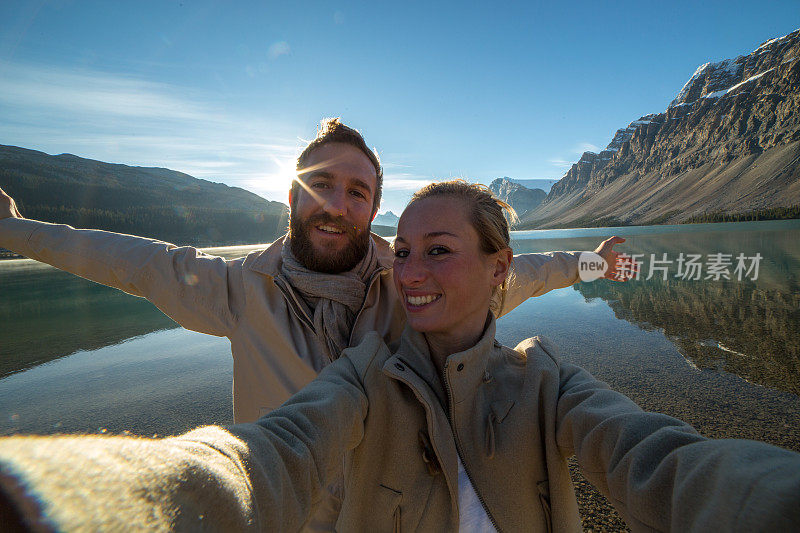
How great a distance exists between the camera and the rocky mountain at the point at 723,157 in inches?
4129

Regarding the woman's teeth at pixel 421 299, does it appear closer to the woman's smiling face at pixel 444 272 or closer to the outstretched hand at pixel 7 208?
the woman's smiling face at pixel 444 272

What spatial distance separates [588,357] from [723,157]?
18374 centimetres

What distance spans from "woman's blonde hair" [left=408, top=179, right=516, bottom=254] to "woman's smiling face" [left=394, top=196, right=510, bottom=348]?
55 mm

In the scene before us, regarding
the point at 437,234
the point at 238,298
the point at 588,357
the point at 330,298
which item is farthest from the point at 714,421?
the point at 238,298

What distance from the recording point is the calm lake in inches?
218

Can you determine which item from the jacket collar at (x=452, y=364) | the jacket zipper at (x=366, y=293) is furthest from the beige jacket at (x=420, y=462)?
the jacket zipper at (x=366, y=293)

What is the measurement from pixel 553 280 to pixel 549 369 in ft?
8.93

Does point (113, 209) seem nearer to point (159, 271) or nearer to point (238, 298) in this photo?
point (159, 271)

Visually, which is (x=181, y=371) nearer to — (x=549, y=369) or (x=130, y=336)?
(x=130, y=336)

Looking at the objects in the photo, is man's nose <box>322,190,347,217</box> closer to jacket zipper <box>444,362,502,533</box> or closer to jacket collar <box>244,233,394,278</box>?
jacket collar <box>244,233,394,278</box>

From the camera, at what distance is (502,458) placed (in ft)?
6.09

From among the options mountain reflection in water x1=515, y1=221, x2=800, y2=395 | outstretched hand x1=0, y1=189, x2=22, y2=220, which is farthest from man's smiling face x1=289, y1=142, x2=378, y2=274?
mountain reflection in water x1=515, y1=221, x2=800, y2=395

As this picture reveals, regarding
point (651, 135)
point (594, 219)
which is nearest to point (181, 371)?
point (594, 219)

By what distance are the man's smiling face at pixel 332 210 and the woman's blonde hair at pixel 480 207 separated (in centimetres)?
76
